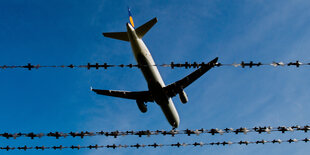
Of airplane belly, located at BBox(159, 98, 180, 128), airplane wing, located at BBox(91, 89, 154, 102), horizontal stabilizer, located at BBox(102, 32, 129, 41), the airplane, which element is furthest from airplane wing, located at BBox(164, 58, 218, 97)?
horizontal stabilizer, located at BBox(102, 32, 129, 41)

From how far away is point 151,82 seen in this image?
35.5m

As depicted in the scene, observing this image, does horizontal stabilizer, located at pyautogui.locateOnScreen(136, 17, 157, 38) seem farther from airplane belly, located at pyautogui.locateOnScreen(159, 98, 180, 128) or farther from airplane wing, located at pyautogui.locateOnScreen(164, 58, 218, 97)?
airplane belly, located at pyautogui.locateOnScreen(159, 98, 180, 128)

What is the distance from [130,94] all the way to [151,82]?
18.7ft

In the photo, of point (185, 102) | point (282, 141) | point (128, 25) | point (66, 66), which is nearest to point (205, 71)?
point (185, 102)

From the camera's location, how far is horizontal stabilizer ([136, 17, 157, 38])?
3591 cm

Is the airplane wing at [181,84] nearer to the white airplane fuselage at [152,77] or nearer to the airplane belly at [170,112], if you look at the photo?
the white airplane fuselage at [152,77]

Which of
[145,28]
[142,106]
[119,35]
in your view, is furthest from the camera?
[142,106]

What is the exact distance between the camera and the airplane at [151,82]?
34781 mm

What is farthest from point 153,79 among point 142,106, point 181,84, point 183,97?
point 142,106

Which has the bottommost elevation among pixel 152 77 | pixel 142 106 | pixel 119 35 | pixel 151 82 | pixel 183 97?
pixel 183 97

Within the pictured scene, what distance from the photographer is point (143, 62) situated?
34.0m

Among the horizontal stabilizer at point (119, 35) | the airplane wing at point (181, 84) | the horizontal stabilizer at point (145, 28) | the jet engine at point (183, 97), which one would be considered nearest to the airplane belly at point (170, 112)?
the airplane wing at point (181, 84)

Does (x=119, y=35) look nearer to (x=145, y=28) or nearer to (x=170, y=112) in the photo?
(x=145, y=28)

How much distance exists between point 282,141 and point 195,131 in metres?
4.06
